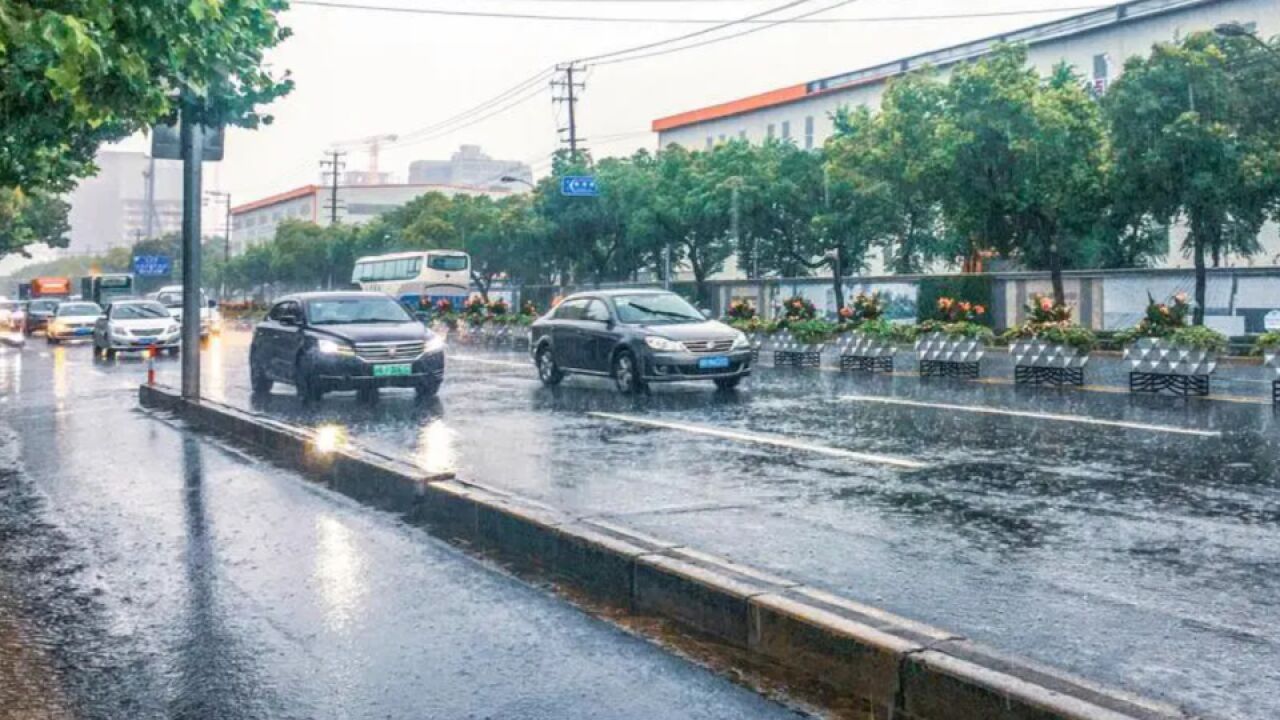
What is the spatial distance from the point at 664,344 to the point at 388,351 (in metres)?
3.78

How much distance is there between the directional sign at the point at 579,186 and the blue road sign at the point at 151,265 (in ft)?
167

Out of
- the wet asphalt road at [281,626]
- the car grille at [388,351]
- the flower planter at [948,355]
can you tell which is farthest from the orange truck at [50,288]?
the wet asphalt road at [281,626]

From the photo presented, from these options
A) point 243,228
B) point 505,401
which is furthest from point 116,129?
point 243,228

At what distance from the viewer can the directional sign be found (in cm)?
5050

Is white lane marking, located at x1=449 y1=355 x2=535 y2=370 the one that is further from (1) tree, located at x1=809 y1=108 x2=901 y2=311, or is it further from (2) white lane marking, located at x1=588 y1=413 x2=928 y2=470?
(1) tree, located at x1=809 y1=108 x2=901 y2=311

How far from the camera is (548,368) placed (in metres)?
19.9

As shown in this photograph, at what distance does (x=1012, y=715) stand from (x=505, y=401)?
13340 millimetres

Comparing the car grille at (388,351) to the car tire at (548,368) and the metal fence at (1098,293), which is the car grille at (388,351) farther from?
the metal fence at (1098,293)

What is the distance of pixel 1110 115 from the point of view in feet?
109

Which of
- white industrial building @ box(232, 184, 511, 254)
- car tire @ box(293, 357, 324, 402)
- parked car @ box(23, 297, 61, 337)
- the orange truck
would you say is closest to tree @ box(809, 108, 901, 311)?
car tire @ box(293, 357, 324, 402)

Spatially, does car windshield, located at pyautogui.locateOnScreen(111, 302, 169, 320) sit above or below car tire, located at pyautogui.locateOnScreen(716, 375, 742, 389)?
above

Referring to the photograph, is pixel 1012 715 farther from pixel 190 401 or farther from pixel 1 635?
Result: pixel 190 401

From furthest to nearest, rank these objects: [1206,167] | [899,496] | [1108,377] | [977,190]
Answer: [977,190] < [1206,167] < [1108,377] < [899,496]

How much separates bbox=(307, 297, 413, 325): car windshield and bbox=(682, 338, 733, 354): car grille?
4379mm
